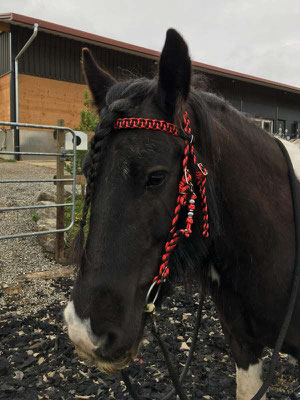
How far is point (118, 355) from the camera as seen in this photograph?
1220mm

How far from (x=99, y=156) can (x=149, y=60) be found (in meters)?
15.0

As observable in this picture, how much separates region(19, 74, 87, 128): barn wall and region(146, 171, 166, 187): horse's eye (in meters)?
11.6

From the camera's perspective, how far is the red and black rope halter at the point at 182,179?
131 cm

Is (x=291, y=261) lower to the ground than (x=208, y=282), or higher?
higher

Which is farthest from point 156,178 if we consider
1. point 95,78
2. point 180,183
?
point 95,78

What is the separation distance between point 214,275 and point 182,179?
0.73 meters

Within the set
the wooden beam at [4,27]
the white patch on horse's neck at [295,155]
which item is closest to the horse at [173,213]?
the white patch on horse's neck at [295,155]

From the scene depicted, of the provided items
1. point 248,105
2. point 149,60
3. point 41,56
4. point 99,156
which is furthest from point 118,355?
point 248,105

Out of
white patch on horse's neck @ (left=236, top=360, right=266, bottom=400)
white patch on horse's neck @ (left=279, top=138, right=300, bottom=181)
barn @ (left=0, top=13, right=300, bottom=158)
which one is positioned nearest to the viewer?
white patch on horse's neck @ (left=279, top=138, right=300, bottom=181)

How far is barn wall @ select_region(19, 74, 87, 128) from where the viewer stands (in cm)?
1285

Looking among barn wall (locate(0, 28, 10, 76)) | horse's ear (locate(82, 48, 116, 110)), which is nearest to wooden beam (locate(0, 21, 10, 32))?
barn wall (locate(0, 28, 10, 76))

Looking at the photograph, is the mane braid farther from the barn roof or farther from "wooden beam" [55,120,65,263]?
the barn roof

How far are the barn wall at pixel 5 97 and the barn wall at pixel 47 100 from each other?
0.49m

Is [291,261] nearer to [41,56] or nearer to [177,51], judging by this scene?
[177,51]
